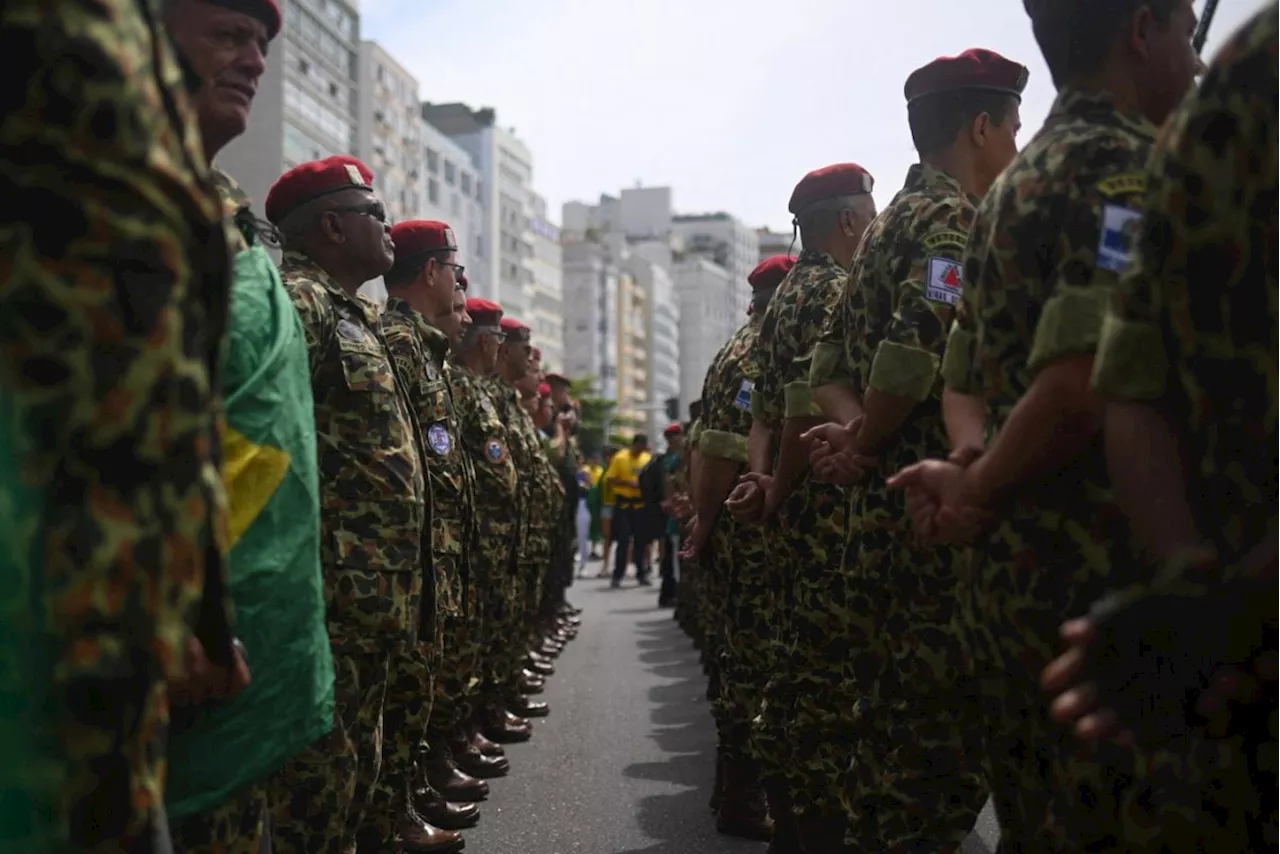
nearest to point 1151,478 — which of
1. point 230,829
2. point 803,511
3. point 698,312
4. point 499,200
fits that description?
point 230,829

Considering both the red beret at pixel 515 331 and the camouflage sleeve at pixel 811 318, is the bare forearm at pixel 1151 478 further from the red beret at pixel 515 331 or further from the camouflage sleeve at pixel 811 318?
the red beret at pixel 515 331

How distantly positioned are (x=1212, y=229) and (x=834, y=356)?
2.34m

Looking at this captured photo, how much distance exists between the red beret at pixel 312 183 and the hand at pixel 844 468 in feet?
5.32

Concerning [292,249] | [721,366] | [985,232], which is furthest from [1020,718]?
[721,366]

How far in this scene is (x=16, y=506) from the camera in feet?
4.92

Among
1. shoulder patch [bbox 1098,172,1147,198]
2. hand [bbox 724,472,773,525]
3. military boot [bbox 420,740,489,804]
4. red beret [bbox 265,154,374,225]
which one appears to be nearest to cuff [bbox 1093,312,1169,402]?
shoulder patch [bbox 1098,172,1147,198]

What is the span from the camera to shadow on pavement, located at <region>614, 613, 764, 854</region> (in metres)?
5.83

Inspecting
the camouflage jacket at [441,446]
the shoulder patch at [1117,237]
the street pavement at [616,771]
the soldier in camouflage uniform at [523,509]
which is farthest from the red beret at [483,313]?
the shoulder patch at [1117,237]

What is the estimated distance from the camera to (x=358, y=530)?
3.93 metres

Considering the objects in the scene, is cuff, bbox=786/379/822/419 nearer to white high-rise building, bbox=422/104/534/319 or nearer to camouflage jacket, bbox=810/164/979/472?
camouflage jacket, bbox=810/164/979/472

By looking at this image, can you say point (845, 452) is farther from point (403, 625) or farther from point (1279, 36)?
point (1279, 36)

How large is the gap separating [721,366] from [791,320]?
151 cm

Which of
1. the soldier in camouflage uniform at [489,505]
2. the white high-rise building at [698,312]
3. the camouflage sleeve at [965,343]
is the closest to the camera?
the camouflage sleeve at [965,343]

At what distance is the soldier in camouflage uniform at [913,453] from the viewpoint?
359 centimetres
